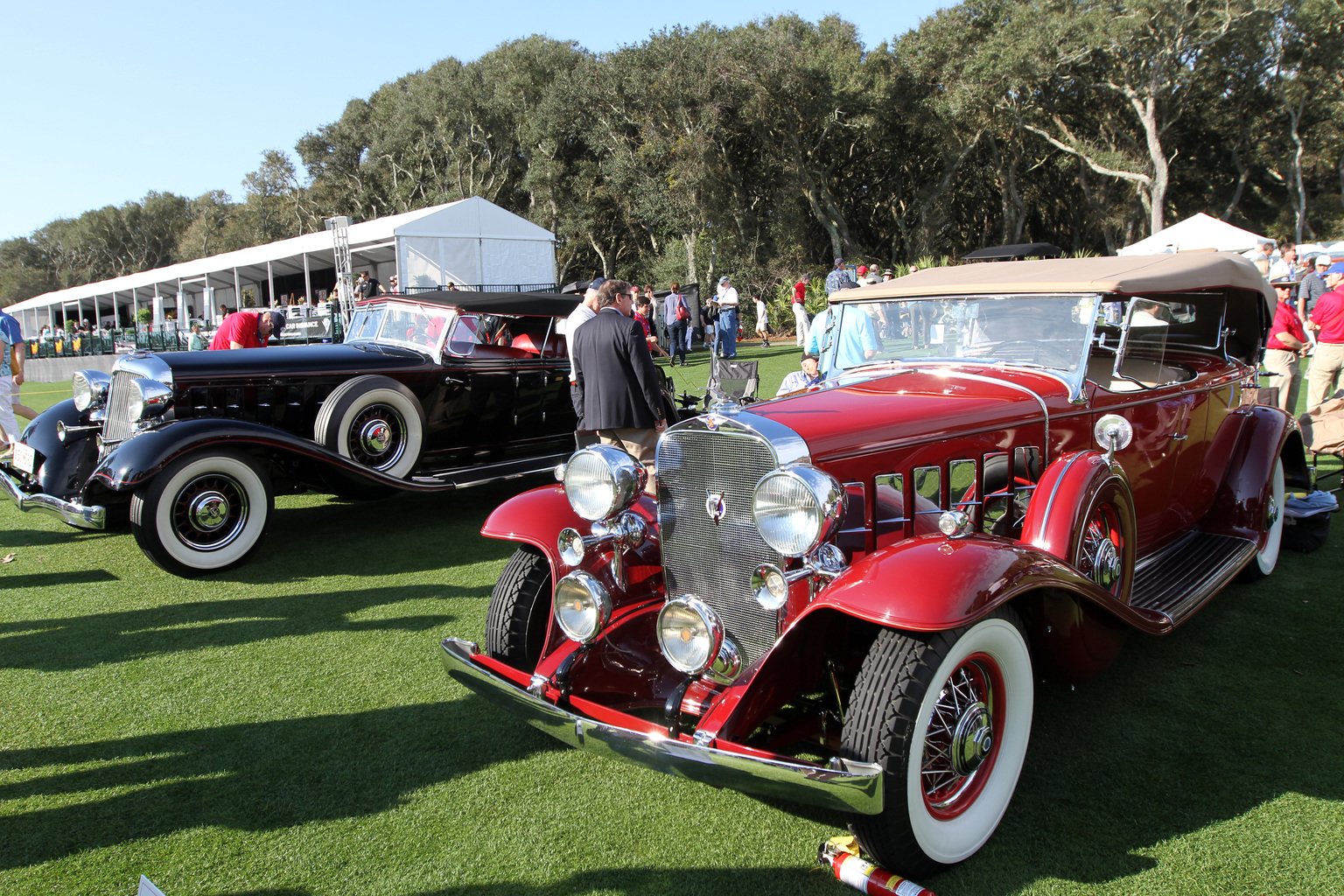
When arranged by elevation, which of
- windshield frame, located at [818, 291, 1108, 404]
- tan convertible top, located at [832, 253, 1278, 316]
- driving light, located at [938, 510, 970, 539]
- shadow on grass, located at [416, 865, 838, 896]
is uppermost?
tan convertible top, located at [832, 253, 1278, 316]

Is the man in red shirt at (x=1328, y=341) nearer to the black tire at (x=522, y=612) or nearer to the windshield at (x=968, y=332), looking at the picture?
the windshield at (x=968, y=332)

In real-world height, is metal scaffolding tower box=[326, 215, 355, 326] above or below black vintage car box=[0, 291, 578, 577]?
above

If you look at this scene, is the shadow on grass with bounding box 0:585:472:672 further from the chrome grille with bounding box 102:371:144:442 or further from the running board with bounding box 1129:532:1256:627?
the running board with bounding box 1129:532:1256:627

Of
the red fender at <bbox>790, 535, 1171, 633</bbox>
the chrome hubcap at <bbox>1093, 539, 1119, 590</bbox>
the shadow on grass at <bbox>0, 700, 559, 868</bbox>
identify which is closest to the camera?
the red fender at <bbox>790, 535, 1171, 633</bbox>

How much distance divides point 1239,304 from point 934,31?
25.4m

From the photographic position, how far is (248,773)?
9.71 feet

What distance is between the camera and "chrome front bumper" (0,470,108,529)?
16.5ft

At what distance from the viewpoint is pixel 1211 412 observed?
445 centimetres

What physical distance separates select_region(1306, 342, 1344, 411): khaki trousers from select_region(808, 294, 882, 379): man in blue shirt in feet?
18.6

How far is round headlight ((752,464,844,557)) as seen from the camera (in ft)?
7.86

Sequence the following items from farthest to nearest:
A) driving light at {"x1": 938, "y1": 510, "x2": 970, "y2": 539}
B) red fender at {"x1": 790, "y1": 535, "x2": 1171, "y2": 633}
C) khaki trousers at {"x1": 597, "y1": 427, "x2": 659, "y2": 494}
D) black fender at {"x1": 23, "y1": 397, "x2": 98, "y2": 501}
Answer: black fender at {"x1": 23, "y1": 397, "x2": 98, "y2": 501}
khaki trousers at {"x1": 597, "y1": 427, "x2": 659, "y2": 494}
driving light at {"x1": 938, "y1": 510, "x2": 970, "y2": 539}
red fender at {"x1": 790, "y1": 535, "x2": 1171, "y2": 633}

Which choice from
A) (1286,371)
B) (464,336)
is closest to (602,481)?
(464,336)

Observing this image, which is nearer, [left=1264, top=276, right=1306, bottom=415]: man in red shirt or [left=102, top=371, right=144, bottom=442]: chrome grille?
[left=102, top=371, right=144, bottom=442]: chrome grille

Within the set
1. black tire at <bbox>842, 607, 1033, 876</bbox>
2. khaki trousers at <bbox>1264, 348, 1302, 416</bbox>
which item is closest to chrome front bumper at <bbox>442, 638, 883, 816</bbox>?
black tire at <bbox>842, 607, 1033, 876</bbox>
